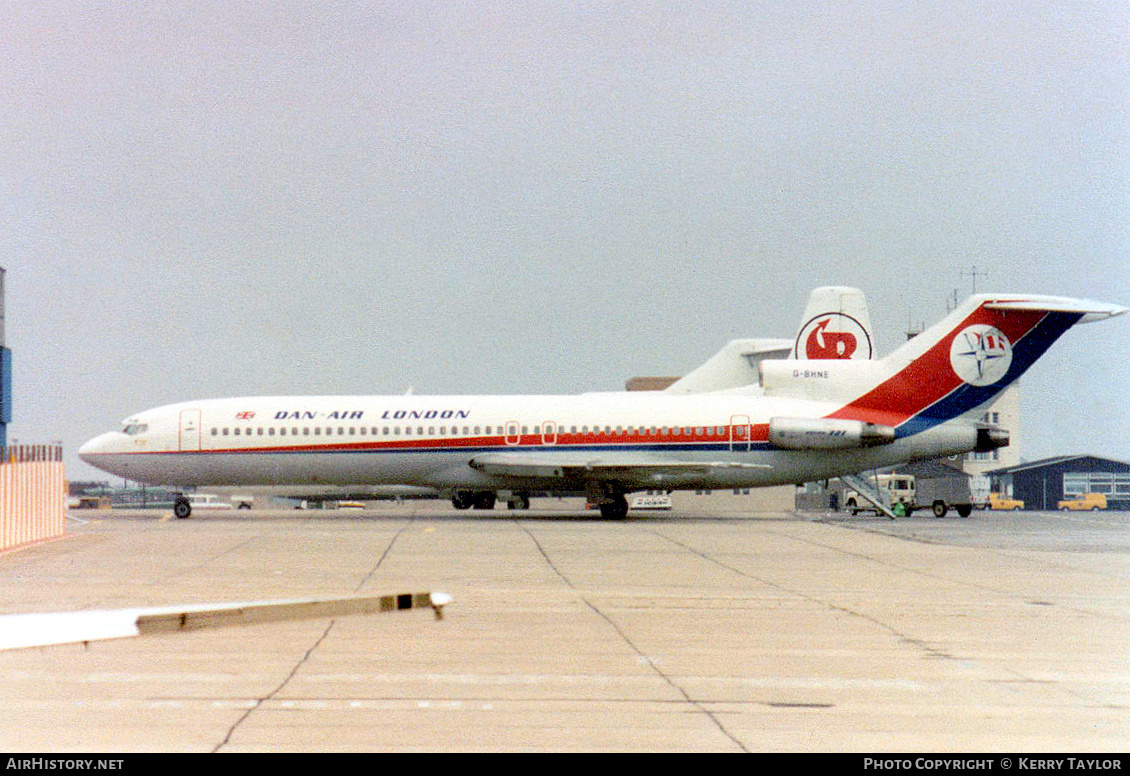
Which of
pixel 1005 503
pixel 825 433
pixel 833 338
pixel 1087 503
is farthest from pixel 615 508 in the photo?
pixel 1087 503

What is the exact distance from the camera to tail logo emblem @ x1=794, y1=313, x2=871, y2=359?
5069 centimetres

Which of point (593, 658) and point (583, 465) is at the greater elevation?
point (583, 465)

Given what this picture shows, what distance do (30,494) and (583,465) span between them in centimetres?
1728

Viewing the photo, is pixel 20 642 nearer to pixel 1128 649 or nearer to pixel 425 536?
pixel 1128 649

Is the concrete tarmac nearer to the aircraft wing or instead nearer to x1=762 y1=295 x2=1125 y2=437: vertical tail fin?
Answer: the aircraft wing

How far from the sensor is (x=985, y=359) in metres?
40.1

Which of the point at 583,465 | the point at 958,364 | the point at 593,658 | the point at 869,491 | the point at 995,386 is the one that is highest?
the point at 958,364

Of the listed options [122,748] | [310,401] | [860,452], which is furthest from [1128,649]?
[310,401]

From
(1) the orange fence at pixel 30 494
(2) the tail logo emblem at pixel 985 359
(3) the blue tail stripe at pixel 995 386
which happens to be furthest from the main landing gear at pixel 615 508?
(1) the orange fence at pixel 30 494

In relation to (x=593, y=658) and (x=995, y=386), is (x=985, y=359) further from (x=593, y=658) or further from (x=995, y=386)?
(x=593, y=658)

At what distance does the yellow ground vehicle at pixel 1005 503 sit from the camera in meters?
79.9

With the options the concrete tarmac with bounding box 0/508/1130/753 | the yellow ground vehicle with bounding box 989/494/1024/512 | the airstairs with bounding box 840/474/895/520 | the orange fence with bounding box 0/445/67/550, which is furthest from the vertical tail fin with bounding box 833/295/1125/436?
the yellow ground vehicle with bounding box 989/494/1024/512

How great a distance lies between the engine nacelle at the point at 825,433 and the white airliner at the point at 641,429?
0.15ft

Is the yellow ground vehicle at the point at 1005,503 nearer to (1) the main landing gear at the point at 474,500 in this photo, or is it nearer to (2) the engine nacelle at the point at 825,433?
(1) the main landing gear at the point at 474,500
